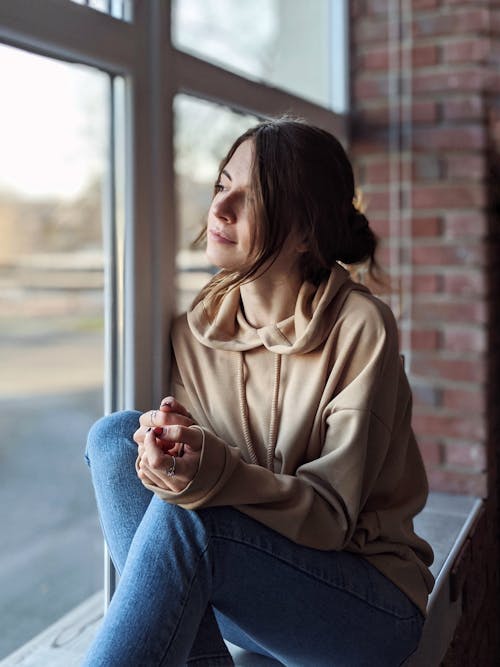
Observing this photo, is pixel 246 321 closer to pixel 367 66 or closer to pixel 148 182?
Result: pixel 148 182

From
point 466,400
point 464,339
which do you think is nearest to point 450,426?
point 466,400

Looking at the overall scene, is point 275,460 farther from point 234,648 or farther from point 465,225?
point 465,225

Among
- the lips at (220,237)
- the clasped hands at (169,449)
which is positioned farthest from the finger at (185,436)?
the lips at (220,237)

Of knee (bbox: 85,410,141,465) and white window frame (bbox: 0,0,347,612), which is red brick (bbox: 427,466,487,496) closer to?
white window frame (bbox: 0,0,347,612)

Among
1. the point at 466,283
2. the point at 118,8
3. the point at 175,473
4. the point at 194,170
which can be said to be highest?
the point at 118,8

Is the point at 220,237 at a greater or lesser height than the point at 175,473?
greater

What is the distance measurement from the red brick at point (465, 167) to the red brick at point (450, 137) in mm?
30

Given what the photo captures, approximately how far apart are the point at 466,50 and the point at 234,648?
1799 millimetres

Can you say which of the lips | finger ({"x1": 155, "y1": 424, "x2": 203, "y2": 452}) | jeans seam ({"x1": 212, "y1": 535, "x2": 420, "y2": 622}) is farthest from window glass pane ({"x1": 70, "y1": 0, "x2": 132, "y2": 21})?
jeans seam ({"x1": 212, "y1": 535, "x2": 420, "y2": 622})

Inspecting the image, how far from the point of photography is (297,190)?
1465 millimetres

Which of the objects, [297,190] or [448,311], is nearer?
[297,190]

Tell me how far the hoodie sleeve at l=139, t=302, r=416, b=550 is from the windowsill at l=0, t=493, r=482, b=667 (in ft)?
1.00

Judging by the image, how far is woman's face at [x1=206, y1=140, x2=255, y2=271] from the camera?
1.48 metres

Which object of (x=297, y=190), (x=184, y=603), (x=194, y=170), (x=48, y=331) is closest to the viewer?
(x=184, y=603)
